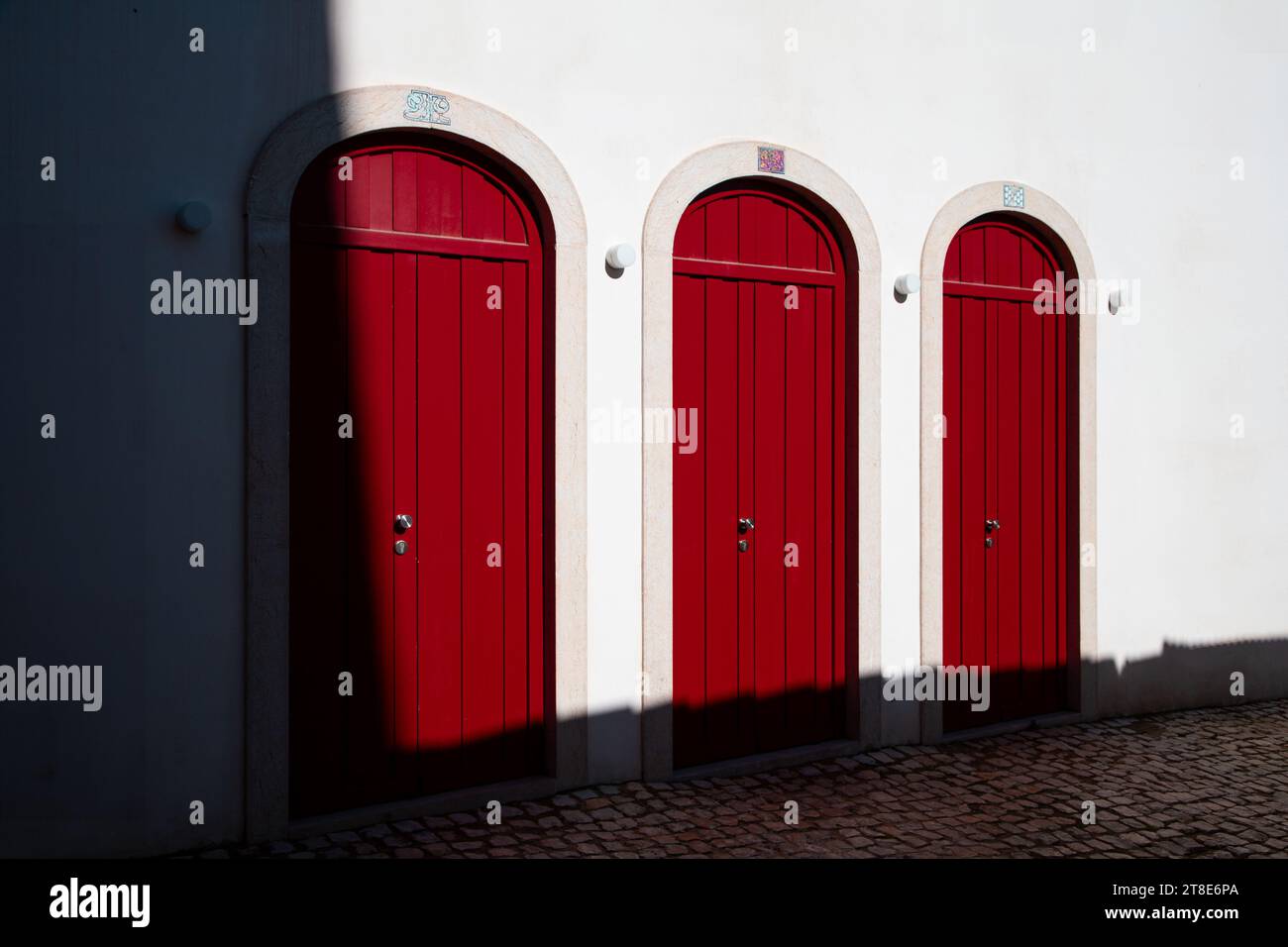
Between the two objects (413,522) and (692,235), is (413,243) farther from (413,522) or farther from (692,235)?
(692,235)

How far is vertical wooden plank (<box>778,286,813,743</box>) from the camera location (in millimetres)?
7523

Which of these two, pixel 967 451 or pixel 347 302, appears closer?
pixel 347 302

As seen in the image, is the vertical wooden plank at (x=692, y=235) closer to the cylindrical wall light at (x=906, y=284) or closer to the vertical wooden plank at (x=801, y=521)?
the vertical wooden plank at (x=801, y=521)

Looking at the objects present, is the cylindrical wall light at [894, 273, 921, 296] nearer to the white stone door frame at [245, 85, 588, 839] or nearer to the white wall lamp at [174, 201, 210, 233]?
the white stone door frame at [245, 85, 588, 839]

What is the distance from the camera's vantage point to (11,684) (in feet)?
16.8

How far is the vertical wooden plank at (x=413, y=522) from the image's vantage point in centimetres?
617

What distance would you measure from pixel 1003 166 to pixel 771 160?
188 cm

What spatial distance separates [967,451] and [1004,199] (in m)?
1.63

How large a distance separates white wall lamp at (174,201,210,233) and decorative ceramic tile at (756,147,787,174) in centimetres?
310

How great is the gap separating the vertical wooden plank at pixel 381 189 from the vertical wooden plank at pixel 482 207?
0.39 meters

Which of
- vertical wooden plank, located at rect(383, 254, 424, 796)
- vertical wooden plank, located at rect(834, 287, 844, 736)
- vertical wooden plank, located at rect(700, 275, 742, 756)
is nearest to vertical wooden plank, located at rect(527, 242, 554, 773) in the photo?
vertical wooden plank, located at rect(383, 254, 424, 796)

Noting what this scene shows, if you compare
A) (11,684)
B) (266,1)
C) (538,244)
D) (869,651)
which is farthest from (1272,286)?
(11,684)

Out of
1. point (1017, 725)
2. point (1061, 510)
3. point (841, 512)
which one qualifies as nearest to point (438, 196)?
point (841, 512)

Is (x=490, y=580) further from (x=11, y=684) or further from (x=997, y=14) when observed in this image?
(x=997, y=14)
